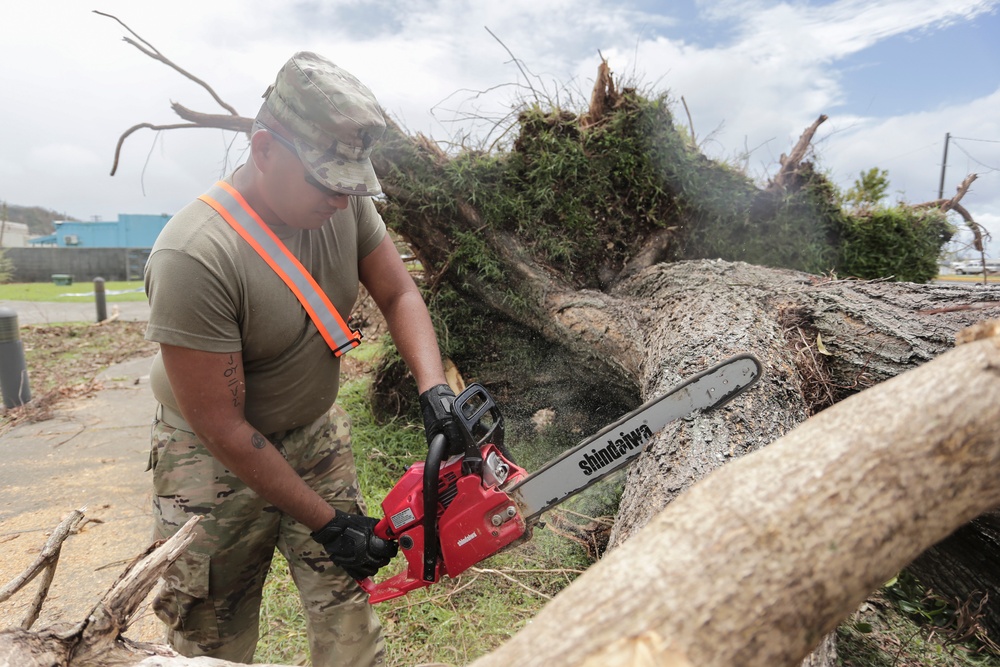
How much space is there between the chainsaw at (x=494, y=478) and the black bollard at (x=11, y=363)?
5918mm

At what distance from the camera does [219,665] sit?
1190 millimetres

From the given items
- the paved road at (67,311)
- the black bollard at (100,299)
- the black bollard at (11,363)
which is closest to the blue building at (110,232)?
the paved road at (67,311)

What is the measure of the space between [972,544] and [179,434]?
9.70 ft

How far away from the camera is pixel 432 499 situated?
174 centimetres

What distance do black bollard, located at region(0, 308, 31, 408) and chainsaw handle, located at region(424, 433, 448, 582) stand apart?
6.03 meters

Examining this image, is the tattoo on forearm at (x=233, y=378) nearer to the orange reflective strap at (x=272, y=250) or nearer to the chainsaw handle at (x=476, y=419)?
the orange reflective strap at (x=272, y=250)

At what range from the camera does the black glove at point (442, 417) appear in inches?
Result: 68.2

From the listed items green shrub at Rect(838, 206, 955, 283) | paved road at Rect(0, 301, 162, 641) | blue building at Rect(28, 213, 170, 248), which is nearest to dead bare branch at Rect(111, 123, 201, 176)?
paved road at Rect(0, 301, 162, 641)

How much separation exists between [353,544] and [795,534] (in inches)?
55.3

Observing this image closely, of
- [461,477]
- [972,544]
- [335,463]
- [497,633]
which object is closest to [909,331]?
[972,544]

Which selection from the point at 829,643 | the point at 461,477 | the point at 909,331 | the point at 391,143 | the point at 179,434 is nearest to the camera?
the point at 829,643

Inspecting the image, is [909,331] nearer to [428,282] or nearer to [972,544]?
[972,544]

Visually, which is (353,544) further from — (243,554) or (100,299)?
(100,299)

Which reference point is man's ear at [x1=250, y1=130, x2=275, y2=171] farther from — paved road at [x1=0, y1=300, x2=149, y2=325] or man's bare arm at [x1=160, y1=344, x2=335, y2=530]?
paved road at [x1=0, y1=300, x2=149, y2=325]
